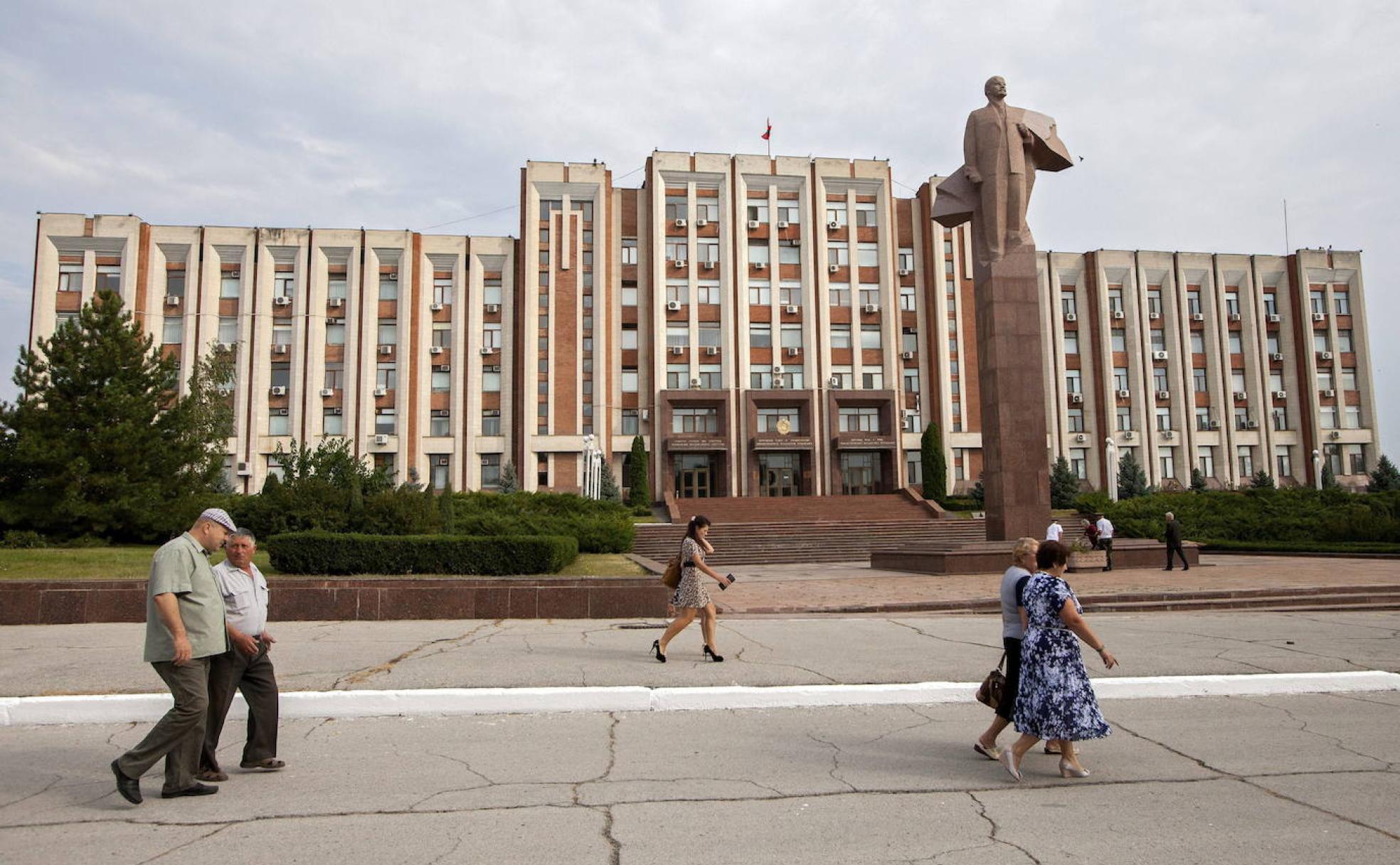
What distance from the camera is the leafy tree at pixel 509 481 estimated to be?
1797 inches

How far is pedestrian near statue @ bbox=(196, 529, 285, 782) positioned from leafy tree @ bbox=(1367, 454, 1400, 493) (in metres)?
53.8

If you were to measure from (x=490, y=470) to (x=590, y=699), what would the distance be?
138 ft

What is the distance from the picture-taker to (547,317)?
4791cm

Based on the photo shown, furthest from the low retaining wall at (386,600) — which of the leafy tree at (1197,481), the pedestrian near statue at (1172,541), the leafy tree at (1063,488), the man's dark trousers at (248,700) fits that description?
the leafy tree at (1197,481)

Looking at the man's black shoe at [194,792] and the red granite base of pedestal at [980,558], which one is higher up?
the red granite base of pedestal at [980,558]

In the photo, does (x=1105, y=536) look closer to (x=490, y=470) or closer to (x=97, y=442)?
(x=97, y=442)

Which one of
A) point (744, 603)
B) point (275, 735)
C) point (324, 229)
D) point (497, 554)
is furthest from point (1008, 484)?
point (324, 229)

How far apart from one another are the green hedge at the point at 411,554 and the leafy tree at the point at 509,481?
30.2 meters

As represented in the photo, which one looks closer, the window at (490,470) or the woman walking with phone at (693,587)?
the woman walking with phone at (693,587)

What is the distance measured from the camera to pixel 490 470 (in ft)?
159

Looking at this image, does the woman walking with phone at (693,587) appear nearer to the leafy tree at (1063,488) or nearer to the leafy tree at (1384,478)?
the leafy tree at (1063,488)

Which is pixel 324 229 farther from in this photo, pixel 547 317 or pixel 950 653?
pixel 950 653

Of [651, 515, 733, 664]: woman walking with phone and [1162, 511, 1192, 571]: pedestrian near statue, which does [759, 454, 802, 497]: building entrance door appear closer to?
[1162, 511, 1192, 571]: pedestrian near statue

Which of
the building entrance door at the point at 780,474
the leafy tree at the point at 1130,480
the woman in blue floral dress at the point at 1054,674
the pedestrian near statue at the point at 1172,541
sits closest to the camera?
the woman in blue floral dress at the point at 1054,674
